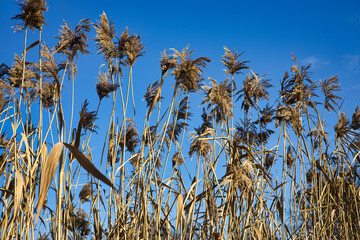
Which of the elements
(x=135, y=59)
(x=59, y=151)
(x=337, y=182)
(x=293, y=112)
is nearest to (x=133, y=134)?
(x=135, y=59)

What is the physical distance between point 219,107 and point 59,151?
2.00 meters

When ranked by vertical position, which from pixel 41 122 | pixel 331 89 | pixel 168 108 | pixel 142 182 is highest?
pixel 331 89

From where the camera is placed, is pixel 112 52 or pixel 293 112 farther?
pixel 293 112

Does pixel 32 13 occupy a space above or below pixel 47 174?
above

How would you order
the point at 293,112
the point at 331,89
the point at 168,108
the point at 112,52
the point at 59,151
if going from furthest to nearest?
the point at 331,89 → the point at 293,112 → the point at 112,52 → the point at 168,108 → the point at 59,151

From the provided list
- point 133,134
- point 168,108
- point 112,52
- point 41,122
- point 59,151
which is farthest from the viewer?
point 133,134

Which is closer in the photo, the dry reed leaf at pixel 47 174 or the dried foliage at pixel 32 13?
the dry reed leaf at pixel 47 174

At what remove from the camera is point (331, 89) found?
427 cm

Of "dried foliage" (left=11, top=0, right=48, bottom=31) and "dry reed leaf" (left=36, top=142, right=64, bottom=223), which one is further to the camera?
"dried foliage" (left=11, top=0, right=48, bottom=31)

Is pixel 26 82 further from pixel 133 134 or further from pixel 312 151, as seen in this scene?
pixel 312 151

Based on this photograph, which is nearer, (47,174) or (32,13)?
(47,174)

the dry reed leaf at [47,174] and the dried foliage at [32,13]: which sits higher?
the dried foliage at [32,13]

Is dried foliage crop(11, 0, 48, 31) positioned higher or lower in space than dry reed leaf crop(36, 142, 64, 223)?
higher

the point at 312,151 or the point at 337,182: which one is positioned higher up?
the point at 312,151
